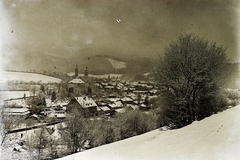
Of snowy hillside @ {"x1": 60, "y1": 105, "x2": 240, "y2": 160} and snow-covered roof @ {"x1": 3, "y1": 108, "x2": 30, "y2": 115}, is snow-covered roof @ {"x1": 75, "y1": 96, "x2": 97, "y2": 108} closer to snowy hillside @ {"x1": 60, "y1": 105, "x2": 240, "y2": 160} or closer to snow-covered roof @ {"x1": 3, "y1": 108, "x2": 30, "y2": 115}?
snowy hillside @ {"x1": 60, "y1": 105, "x2": 240, "y2": 160}

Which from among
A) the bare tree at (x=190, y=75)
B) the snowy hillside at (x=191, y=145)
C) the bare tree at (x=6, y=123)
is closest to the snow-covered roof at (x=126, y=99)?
the bare tree at (x=190, y=75)

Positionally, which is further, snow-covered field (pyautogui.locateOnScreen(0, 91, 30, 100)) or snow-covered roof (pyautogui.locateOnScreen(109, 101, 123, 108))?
snow-covered roof (pyautogui.locateOnScreen(109, 101, 123, 108))

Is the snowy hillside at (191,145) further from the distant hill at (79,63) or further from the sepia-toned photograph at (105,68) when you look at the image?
the distant hill at (79,63)

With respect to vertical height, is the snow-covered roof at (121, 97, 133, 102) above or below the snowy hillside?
above

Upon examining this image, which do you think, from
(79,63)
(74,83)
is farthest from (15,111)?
(79,63)

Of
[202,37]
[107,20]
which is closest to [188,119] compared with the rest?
[202,37]

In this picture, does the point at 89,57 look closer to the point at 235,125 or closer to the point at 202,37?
the point at 202,37

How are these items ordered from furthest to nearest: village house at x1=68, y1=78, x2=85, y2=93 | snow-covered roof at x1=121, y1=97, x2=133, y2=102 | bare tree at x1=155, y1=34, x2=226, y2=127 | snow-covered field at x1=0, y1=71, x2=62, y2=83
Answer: snow-covered roof at x1=121, y1=97, x2=133, y2=102, bare tree at x1=155, y1=34, x2=226, y2=127, village house at x1=68, y1=78, x2=85, y2=93, snow-covered field at x1=0, y1=71, x2=62, y2=83

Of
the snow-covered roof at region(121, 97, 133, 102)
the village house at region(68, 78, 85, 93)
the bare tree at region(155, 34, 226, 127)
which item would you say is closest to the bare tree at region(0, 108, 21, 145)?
the village house at region(68, 78, 85, 93)
